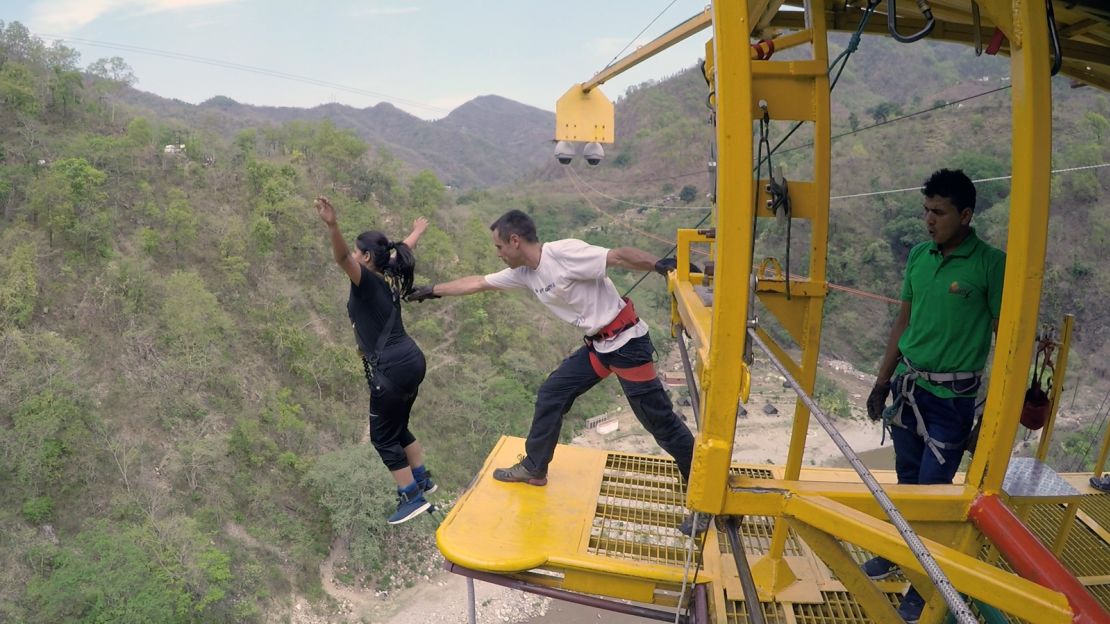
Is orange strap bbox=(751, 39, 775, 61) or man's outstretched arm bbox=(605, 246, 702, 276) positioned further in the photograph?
man's outstretched arm bbox=(605, 246, 702, 276)

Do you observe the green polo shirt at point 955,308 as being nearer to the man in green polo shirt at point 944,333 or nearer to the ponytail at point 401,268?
the man in green polo shirt at point 944,333

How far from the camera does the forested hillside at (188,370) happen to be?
11.0 meters

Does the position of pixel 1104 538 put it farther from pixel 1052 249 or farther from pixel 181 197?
pixel 1052 249

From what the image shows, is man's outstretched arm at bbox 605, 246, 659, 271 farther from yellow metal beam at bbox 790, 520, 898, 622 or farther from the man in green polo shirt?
yellow metal beam at bbox 790, 520, 898, 622

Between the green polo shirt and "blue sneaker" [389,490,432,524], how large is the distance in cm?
294

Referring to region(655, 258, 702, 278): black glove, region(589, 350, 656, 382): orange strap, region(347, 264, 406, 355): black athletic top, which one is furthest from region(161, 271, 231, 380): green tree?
region(655, 258, 702, 278): black glove

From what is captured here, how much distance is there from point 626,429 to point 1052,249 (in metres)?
18.4

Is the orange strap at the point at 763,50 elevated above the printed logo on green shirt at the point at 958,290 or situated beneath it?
elevated above

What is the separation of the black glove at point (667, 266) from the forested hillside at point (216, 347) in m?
6.15

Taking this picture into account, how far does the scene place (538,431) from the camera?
391 centimetres

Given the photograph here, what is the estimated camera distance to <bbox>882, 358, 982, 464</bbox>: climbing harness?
259 cm

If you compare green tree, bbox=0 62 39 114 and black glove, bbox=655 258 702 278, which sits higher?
green tree, bbox=0 62 39 114

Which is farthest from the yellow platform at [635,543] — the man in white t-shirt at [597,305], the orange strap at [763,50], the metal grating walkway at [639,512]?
the orange strap at [763,50]

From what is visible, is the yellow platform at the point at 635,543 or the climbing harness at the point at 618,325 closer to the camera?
the yellow platform at the point at 635,543
